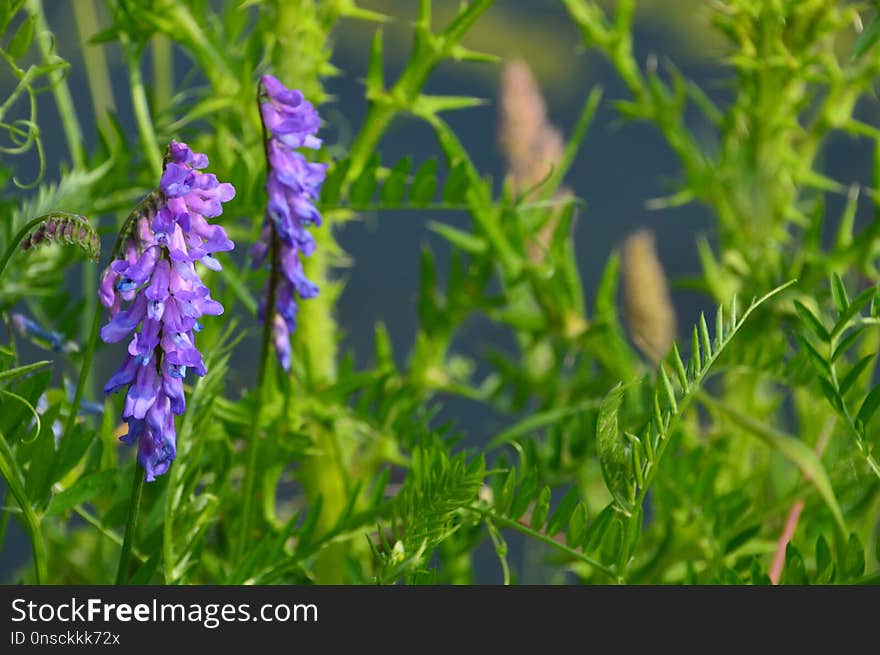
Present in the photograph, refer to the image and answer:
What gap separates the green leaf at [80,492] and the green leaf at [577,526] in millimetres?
170

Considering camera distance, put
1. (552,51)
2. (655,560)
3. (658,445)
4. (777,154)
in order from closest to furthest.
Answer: (658,445) → (655,560) → (777,154) → (552,51)

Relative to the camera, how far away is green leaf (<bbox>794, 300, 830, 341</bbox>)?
0.43m

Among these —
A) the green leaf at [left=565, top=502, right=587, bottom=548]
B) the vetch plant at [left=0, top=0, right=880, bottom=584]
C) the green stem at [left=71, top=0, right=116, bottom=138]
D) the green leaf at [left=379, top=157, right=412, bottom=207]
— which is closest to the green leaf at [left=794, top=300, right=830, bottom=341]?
the vetch plant at [left=0, top=0, right=880, bottom=584]

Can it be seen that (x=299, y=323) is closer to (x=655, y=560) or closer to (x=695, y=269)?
(x=655, y=560)

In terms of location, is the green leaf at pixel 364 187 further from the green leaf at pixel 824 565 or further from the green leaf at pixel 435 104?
the green leaf at pixel 824 565

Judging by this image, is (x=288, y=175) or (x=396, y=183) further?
(x=396, y=183)

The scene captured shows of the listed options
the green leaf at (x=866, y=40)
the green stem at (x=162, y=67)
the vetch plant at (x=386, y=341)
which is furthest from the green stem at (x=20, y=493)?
the green stem at (x=162, y=67)

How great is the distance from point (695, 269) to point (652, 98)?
70 centimetres

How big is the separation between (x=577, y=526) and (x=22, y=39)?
28 cm

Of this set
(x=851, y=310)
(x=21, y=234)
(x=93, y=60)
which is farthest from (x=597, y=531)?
(x=93, y=60)

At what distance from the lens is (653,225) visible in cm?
140

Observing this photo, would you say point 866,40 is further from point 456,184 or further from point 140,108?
point 140,108

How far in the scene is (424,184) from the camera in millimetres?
577
